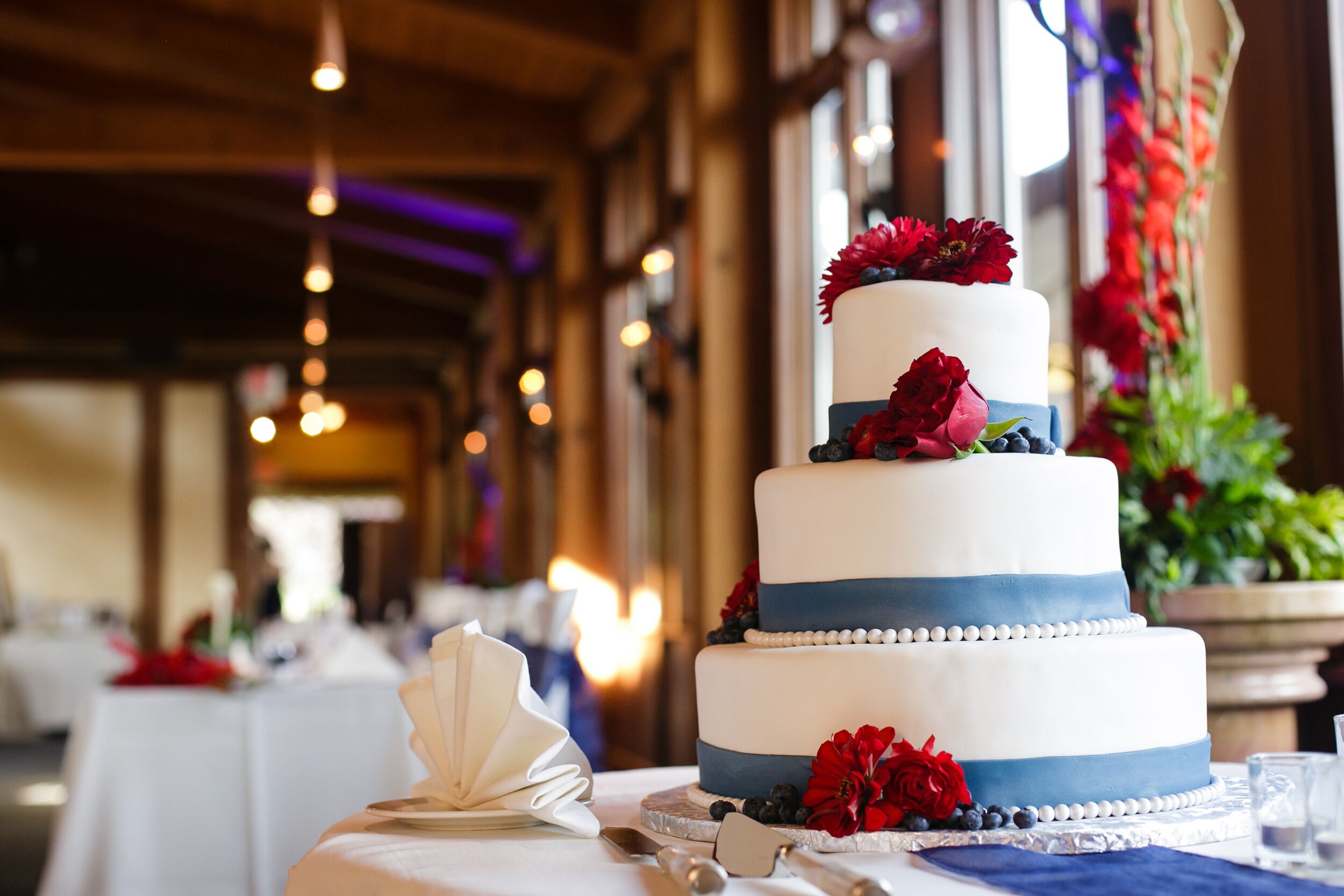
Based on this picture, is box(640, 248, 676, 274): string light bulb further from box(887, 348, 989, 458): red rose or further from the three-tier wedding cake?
box(887, 348, 989, 458): red rose

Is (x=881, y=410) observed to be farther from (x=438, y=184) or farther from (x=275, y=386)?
(x=438, y=184)

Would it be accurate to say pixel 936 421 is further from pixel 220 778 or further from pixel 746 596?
pixel 220 778

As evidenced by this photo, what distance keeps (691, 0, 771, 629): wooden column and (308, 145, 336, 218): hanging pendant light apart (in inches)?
69.7

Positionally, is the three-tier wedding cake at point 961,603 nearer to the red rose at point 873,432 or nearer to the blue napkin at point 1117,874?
the red rose at point 873,432

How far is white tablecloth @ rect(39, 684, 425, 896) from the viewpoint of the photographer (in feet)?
11.4

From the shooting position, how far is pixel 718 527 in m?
5.41

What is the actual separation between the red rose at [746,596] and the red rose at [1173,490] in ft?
2.74

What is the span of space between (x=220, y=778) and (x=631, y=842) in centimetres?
266

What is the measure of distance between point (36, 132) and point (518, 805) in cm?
798

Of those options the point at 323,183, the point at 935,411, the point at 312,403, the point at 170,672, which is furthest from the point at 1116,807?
the point at 312,403

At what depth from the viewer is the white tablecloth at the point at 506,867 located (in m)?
1.09


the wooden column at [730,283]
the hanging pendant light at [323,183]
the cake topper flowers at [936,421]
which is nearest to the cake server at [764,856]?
the cake topper flowers at [936,421]

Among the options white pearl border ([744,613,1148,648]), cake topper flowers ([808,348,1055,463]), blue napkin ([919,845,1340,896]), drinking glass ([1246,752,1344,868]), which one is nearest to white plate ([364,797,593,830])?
white pearl border ([744,613,1148,648])

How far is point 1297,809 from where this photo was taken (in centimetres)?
109
